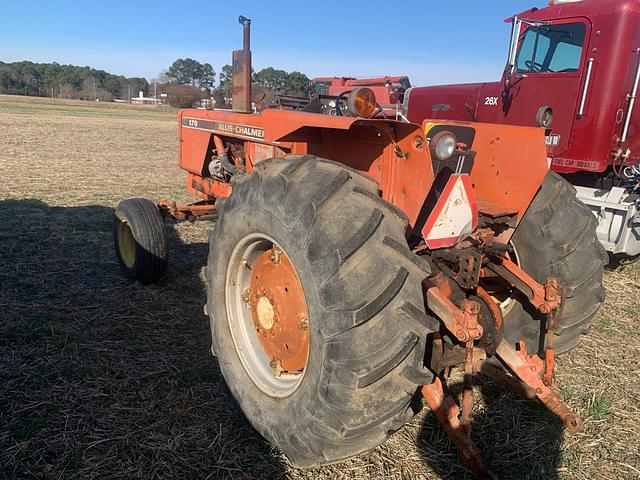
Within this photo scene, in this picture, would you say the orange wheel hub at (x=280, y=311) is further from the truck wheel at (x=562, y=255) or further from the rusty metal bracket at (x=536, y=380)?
the truck wheel at (x=562, y=255)

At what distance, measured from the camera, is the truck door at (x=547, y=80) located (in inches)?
218

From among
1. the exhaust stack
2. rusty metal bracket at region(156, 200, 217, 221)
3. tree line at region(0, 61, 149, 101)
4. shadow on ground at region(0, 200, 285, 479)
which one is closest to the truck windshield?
the exhaust stack

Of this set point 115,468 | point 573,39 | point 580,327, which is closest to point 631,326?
point 580,327

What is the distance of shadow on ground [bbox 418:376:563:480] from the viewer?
8.02 ft

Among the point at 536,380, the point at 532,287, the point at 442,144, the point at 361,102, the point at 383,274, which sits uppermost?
the point at 361,102

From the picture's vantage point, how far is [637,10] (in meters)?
5.19

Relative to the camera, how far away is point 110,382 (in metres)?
2.96

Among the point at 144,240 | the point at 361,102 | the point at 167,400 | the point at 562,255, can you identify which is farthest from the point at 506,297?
the point at 144,240

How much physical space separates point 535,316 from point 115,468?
242 cm

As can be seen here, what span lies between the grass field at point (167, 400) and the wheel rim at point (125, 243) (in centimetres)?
22

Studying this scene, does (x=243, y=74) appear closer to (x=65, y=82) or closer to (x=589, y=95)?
(x=589, y=95)

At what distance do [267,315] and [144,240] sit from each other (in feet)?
6.91

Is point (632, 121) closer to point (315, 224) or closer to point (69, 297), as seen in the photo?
point (315, 224)

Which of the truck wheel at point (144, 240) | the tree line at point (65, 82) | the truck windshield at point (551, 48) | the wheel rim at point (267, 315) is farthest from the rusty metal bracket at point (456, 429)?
the tree line at point (65, 82)
